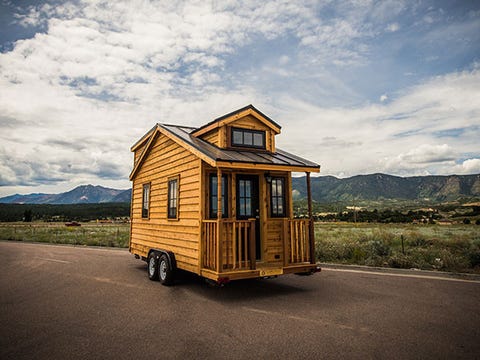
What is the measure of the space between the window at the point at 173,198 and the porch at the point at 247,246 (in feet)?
6.11

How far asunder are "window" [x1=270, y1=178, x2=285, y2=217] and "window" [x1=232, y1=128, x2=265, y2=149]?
1.21m

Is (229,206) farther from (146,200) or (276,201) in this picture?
(146,200)

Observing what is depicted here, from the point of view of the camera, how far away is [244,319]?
575 centimetres

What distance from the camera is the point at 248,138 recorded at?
9422 mm

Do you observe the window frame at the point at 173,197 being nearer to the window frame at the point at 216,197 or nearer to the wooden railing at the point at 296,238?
the window frame at the point at 216,197

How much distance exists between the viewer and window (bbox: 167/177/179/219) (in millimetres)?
9220

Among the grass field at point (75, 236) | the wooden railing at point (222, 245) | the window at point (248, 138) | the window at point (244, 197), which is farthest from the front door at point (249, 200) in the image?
the grass field at point (75, 236)

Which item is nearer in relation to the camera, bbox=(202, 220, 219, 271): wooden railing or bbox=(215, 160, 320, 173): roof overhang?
bbox=(215, 160, 320, 173): roof overhang

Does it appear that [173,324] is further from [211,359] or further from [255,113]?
[255,113]

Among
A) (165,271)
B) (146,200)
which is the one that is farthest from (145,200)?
(165,271)

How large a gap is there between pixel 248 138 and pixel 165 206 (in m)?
3.27

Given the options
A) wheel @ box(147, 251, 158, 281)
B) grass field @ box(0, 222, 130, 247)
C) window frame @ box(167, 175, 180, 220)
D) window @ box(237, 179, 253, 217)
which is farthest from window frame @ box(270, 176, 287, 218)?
grass field @ box(0, 222, 130, 247)

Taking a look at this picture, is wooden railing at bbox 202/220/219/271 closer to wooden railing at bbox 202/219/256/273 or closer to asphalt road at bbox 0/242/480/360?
wooden railing at bbox 202/219/256/273

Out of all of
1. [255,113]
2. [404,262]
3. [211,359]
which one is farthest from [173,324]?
[404,262]
